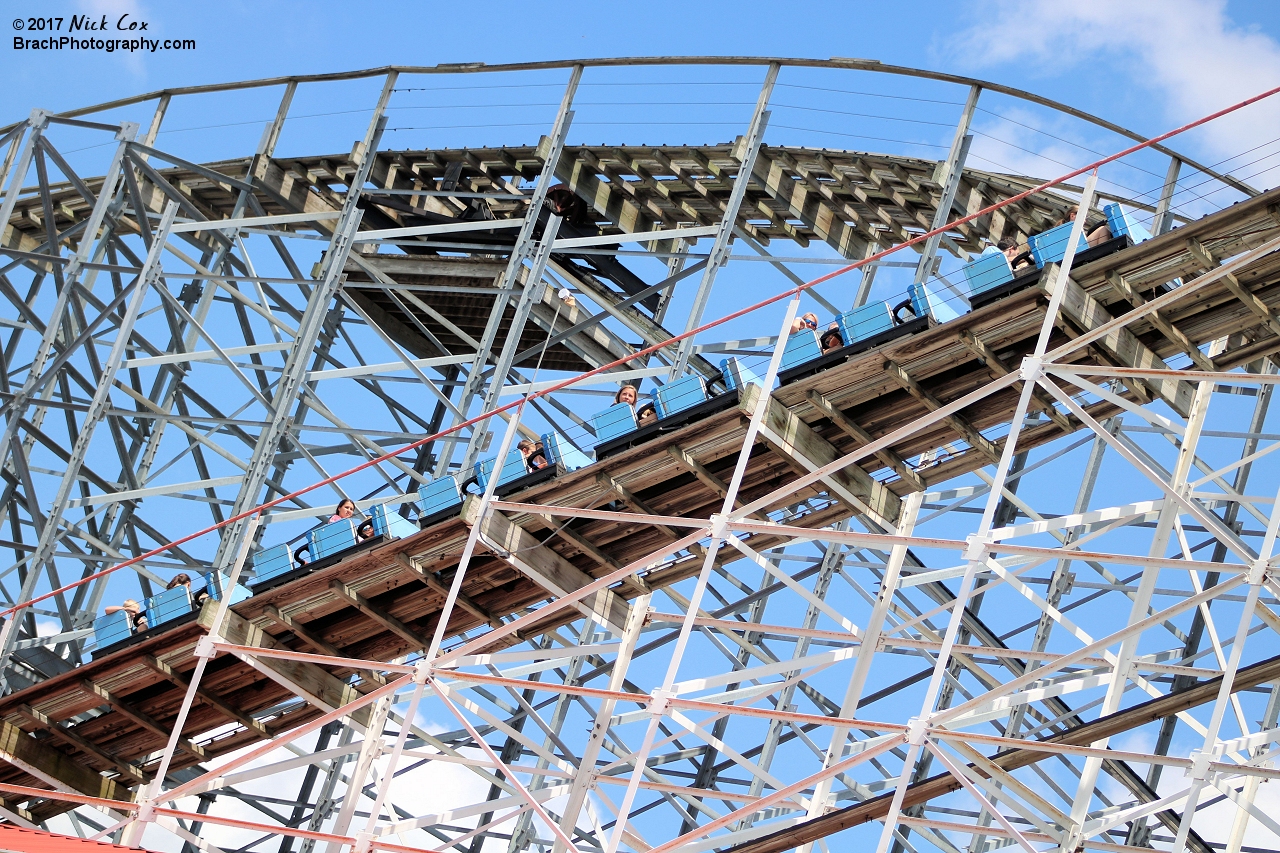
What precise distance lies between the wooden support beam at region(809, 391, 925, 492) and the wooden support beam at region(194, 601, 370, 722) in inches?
287

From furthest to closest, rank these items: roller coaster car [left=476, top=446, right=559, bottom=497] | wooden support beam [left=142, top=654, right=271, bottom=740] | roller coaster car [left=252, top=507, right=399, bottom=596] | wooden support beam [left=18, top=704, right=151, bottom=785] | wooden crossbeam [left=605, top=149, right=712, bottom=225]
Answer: wooden crossbeam [left=605, top=149, right=712, bottom=225] → wooden support beam [left=18, top=704, right=151, bottom=785] → wooden support beam [left=142, top=654, right=271, bottom=740] → roller coaster car [left=252, top=507, right=399, bottom=596] → roller coaster car [left=476, top=446, right=559, bottom=497]

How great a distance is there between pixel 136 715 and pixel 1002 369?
12365 mm

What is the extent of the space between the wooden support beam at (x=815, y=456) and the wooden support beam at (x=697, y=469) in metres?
0.92

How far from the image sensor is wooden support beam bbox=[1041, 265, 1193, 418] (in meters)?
22.3

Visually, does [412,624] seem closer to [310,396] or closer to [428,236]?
[310,396]

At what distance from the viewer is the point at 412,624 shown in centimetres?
2616

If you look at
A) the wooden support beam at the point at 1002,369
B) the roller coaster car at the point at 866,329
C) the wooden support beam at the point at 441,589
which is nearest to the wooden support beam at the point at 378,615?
the wooden support beam at the point at 441,589

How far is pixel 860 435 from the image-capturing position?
23.8 metres

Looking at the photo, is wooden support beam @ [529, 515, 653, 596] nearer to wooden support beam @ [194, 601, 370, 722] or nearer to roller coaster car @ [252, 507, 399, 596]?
roller coaster car @ [252, 507, 399, 596]

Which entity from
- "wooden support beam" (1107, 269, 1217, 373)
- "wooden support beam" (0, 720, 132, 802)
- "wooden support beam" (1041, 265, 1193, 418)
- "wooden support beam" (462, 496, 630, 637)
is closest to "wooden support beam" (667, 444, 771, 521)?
"wooden support beam" (462, 496, 630, 637)

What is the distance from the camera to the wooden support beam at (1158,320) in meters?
Result: 22.5

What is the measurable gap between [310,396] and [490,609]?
6.69 m

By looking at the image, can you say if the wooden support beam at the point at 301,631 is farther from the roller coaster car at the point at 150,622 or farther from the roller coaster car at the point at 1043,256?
the roller coaster car at the point at 1043,256

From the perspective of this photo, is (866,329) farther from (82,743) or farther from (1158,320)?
(82,743)
